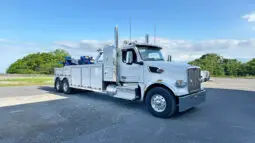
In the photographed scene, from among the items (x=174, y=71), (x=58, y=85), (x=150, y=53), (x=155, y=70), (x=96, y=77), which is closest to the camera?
(x=174, y=71)

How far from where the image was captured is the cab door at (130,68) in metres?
6.18

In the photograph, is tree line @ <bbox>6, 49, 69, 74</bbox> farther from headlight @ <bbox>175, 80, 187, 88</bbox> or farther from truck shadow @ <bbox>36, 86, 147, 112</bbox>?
headlight @ <bbox>175, 80, 187, 88</bbox>

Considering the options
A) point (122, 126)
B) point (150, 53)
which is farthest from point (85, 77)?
point (122, 126)

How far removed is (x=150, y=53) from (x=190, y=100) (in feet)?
7.60

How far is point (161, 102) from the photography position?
5.37 m

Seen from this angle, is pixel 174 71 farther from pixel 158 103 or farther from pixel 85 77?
pixel 85 77

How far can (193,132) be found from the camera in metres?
4.12

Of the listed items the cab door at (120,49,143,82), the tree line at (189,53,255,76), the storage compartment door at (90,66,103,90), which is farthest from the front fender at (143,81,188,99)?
the tree line at (189,53,255,76)

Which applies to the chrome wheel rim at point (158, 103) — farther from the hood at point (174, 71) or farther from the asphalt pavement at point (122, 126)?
the hood at point (174, 71)

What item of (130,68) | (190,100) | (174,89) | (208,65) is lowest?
(190,100)

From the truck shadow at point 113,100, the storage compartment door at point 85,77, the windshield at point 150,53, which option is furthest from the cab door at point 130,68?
the storage compartment door at point 85,77

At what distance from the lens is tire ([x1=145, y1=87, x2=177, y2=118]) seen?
16.9 feet

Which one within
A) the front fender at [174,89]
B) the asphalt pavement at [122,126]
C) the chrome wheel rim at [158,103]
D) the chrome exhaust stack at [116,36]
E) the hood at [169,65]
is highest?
the chrome exhaust stack at [116,36]

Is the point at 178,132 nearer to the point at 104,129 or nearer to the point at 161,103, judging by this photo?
the point at 161,103
